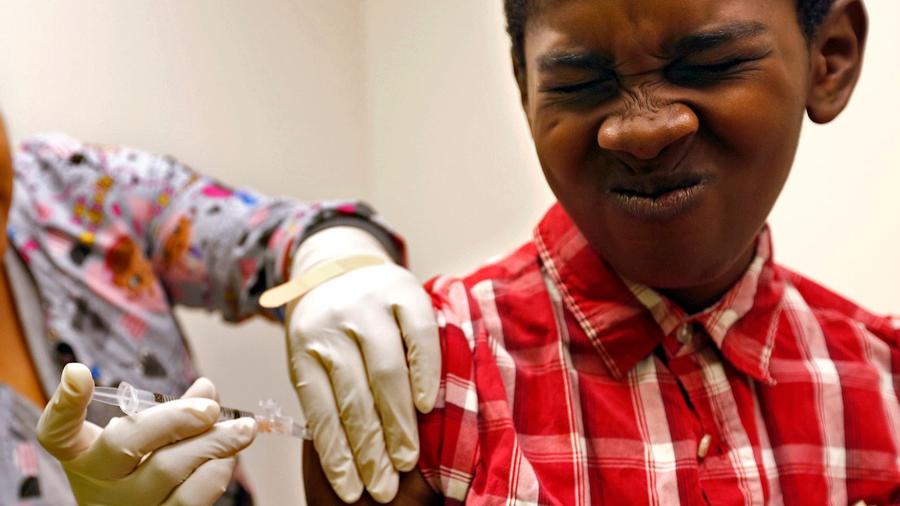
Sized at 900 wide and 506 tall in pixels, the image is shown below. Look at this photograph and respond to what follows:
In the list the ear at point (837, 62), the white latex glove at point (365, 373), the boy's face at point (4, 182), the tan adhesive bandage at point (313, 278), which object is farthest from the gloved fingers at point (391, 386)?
the boy's face at point (4, 182)

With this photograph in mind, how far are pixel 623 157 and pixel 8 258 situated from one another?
946mm

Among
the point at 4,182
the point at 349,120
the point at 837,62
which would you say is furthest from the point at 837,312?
the point at 4,182

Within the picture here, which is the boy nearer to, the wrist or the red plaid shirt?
the red plaid shirt

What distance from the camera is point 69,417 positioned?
704 mm

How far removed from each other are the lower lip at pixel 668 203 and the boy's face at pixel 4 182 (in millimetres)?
846

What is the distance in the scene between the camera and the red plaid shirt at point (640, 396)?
82 cm

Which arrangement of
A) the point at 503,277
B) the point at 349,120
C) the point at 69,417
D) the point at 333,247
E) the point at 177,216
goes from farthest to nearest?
1. the point at 349,120
2. the point at 177,216
3. the point at 333,247
4. the point at 503,277
5. the point at 69,417

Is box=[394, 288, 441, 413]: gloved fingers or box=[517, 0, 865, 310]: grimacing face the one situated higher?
box=[517, 0, 865, 310]: grimacing face

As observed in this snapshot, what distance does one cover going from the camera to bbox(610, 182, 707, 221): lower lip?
29.7 inches

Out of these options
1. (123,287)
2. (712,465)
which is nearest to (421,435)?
(712,465)

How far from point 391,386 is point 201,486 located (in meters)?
0.20

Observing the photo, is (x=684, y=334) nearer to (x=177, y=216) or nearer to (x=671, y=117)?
(x=671, y=117)

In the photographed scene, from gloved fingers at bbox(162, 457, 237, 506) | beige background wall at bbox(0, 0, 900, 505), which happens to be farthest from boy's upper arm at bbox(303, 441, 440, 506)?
beige background wall at bbox(0, 0, 900, 505)

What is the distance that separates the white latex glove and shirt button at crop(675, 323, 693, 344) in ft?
0.78
